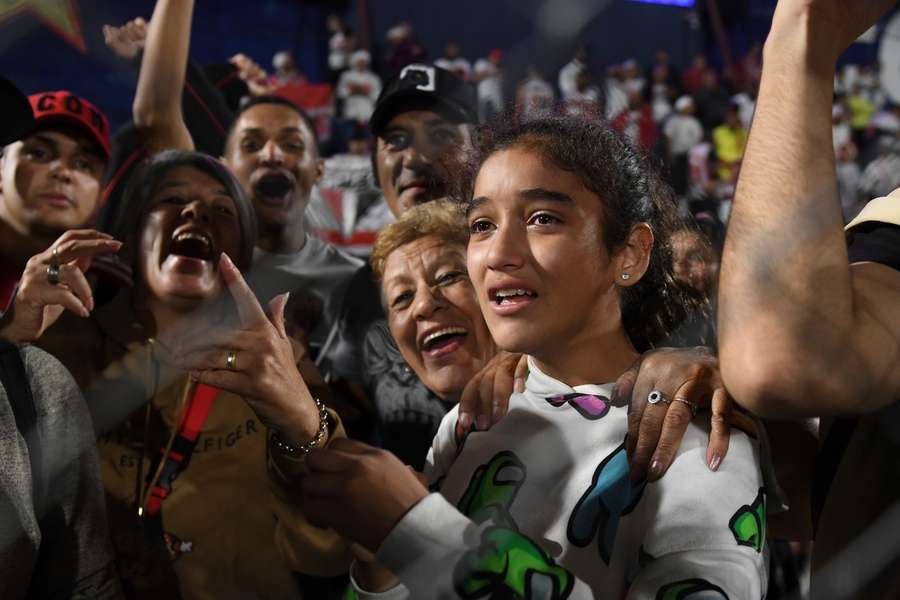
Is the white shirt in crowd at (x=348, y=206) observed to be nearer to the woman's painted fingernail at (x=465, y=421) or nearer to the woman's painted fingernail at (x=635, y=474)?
the woman's painted fingernail at (x=465, y=421)

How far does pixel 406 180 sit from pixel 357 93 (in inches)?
35.3

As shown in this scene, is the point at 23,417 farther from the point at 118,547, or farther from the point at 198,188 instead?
the point at 198,188

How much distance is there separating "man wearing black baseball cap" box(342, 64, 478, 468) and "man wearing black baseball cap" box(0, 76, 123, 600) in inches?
A: 11.0

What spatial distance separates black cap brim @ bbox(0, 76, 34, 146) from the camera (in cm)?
84

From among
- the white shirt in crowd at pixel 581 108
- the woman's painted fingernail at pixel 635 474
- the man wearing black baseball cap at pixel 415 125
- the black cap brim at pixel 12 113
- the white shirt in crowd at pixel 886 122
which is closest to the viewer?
the woman's painted fingernail at pixel 635 474

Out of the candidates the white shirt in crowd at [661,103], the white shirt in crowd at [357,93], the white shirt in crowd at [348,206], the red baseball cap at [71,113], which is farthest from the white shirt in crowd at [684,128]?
the red baseball cap at [71,113]

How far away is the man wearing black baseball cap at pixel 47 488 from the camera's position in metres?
0.75

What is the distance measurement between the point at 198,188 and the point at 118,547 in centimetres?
35

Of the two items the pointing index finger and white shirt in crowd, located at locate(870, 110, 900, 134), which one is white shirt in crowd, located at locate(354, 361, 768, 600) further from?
white shirt in crowd, located at locate(870, 110, 900, 134)

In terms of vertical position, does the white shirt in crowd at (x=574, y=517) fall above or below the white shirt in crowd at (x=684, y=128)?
below

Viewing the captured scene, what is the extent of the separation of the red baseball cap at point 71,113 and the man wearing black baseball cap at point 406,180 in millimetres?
302

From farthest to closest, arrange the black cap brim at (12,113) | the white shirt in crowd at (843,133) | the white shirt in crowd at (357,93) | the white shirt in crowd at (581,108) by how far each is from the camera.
→ 1. the white shirt in crowd at (843,133)
2. the white shirt in crowd at (357,93)
3. the black cap brim at (12,113)
4. the white shirt in crowd at (581,108)

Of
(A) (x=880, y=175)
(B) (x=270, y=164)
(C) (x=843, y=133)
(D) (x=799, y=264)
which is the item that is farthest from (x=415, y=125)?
(C) (x=843, y=133)

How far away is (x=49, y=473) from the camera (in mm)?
781
